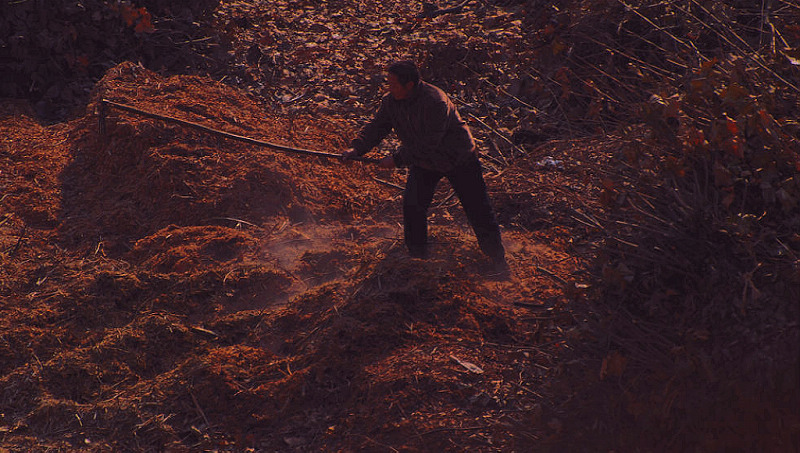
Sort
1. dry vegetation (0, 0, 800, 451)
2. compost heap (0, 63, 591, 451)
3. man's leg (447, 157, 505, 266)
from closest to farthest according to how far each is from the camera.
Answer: dry vegetation (0, 0, 800, 451)
compost heap (0, 63, 591, 451)
man's leg (447, 157, 505, 266)

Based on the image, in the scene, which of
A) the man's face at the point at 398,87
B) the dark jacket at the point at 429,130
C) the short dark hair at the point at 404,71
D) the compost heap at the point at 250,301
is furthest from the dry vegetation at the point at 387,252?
the short dark hair at the point at 404,71

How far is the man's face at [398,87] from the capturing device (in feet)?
15.3

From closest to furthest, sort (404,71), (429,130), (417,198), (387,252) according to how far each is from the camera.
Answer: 1. (404,71)
2. (429,130)
3. (417,198)
4. (387,252)

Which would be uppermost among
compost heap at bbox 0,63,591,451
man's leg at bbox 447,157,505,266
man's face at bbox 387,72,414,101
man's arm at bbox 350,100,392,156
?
man's face at bbox 387,72,414,101

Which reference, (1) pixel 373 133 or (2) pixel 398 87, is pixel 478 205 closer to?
(1) pixel 373 133

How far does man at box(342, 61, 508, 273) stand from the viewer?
188 inches

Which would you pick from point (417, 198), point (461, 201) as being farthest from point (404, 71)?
point (461, 201)

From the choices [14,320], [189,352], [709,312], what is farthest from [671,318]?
[14,320]

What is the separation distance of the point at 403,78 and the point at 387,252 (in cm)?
146

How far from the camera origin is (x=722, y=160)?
11.2 feet

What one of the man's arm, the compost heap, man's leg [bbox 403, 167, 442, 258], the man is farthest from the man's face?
the compost heap

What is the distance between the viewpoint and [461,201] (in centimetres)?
520

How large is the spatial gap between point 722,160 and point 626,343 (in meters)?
1.00

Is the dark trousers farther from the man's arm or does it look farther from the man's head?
the man's head
